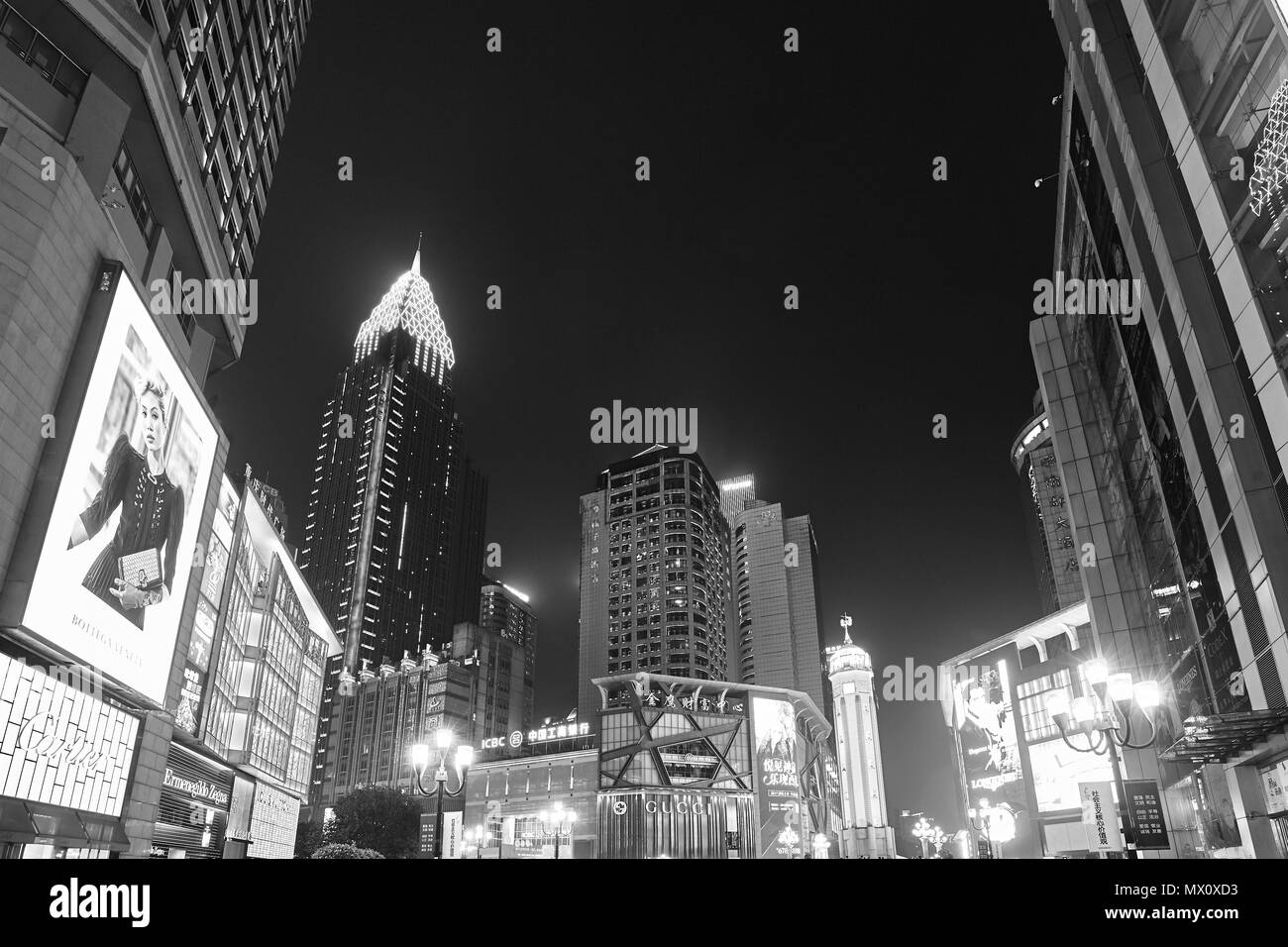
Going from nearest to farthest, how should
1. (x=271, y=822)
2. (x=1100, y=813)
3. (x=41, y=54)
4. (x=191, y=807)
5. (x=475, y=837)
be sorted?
(x=41, y=54)
(x=191, y=807)
(x=1100, y=813)
(x=271, y=822)
(x=475, y=837)

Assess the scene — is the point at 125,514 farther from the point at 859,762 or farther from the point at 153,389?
the point at 859,762

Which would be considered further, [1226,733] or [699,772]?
[699,772]

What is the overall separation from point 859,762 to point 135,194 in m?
117

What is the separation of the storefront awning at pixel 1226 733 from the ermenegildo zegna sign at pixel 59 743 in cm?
3033

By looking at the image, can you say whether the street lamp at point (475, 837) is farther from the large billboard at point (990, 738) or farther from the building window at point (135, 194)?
the building window at point (135, 194)

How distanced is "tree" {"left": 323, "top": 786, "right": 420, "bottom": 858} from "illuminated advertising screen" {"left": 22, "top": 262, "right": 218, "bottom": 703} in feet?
184

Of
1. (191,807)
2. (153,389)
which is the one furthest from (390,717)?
(153,389)

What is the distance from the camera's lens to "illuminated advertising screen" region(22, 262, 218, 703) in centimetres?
2100

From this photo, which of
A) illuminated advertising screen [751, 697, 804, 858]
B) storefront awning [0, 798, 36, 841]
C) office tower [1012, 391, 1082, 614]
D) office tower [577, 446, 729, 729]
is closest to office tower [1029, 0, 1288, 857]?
storefront awning [0, 798, 36, 841]

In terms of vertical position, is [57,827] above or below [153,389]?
below

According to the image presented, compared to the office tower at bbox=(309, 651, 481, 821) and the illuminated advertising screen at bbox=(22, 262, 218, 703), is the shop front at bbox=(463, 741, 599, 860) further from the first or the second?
the illuminated advertising screen at bbox=(22, 262, 218, 703)

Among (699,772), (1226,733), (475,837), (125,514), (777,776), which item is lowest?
(1226,733)

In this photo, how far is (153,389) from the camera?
83.7 ft

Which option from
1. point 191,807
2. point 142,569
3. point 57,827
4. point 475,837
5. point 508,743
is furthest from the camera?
point 508,743
